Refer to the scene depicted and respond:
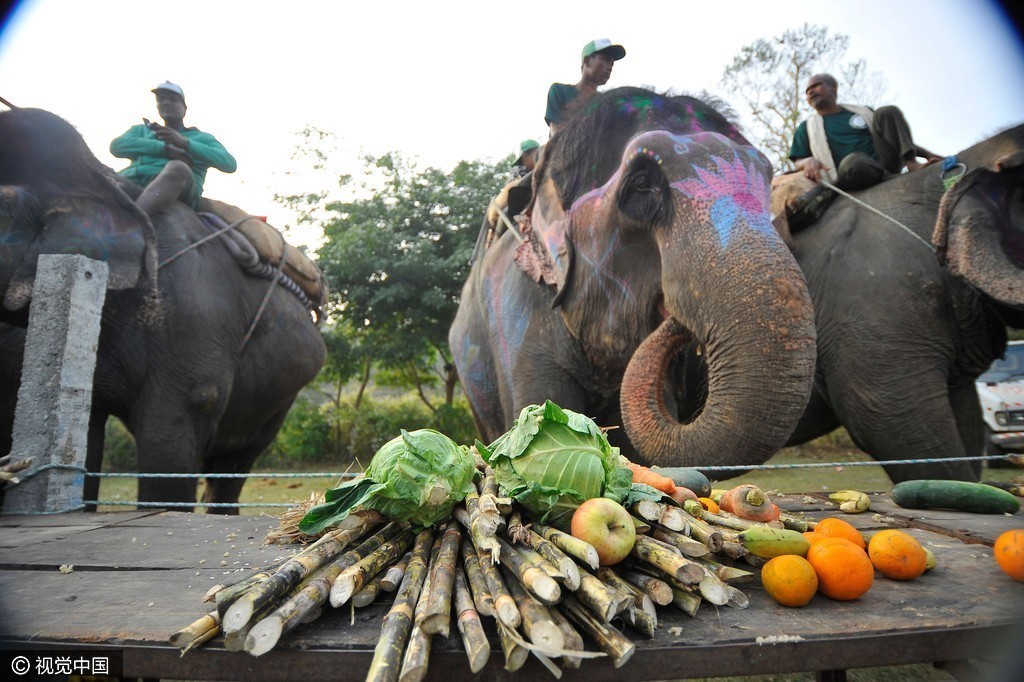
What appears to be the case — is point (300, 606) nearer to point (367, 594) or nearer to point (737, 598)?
point (367, 594)

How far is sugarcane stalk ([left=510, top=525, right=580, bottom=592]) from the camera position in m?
1.31

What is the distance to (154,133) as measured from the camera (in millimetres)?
5688

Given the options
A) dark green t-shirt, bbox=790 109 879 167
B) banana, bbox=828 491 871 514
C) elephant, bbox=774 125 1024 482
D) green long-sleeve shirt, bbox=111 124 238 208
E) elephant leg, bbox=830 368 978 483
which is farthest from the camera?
green long-sleeve shirt, bbox=111 124 238 208

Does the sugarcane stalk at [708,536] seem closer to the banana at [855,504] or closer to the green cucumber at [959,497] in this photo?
the banana at [855,504]

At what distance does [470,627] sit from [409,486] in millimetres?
634

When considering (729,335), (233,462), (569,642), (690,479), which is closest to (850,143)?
(729,335)

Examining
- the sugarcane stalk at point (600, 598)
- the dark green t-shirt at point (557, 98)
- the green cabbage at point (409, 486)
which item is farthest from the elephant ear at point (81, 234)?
the sugarcane stalk at point (600, 598)

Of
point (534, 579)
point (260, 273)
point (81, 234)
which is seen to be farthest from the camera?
point (260, 273)

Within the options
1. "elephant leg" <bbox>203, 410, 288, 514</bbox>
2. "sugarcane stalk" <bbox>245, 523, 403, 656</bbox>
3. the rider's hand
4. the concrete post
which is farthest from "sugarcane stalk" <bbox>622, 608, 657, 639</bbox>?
the rider's hand

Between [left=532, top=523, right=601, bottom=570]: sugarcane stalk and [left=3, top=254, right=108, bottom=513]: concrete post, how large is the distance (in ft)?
9.55

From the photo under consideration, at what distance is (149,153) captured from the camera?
562cm

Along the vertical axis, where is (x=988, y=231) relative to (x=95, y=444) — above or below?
above

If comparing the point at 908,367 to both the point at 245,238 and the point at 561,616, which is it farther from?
the point at 245,238

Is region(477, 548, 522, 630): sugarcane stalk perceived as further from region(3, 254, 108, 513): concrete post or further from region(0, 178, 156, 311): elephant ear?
region(0, 178, 156, 311): elephant ear
